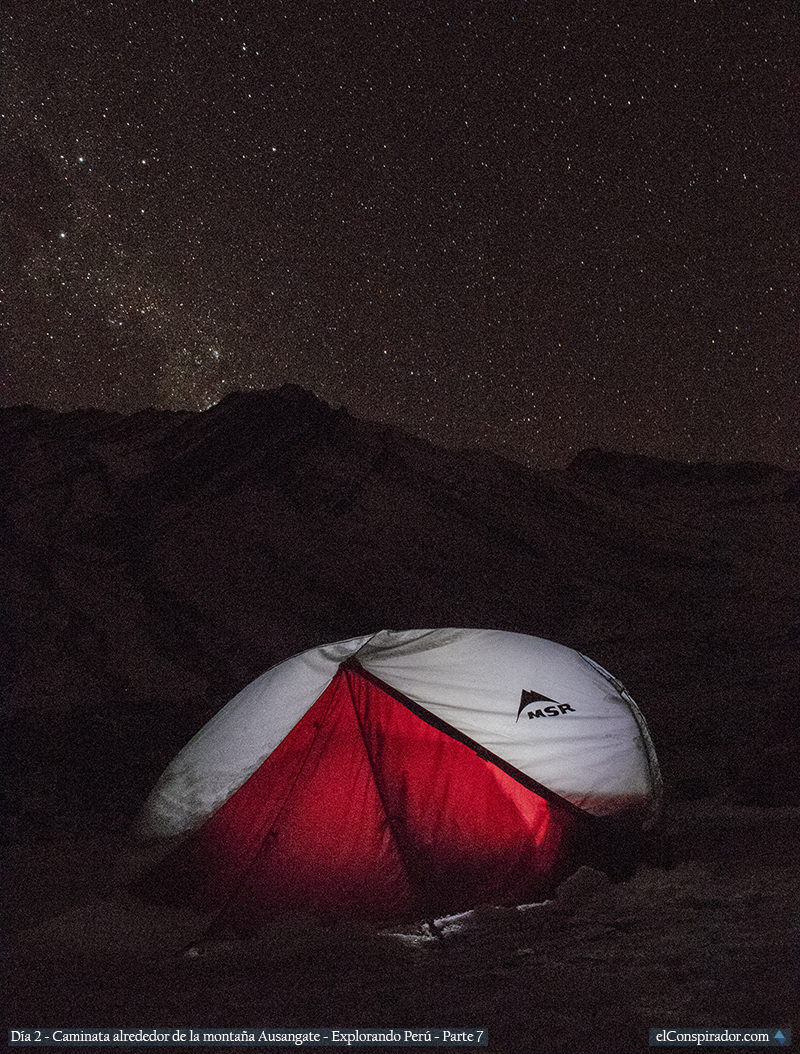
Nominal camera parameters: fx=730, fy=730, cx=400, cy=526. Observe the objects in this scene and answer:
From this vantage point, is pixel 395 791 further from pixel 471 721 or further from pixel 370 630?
pixel 370 630

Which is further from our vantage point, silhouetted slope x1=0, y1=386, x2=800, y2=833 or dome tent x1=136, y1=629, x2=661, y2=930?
silhouetted slope x1=0, y1=386, x2=800, y2=833

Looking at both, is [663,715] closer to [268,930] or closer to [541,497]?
[268,930]

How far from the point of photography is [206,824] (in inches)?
163

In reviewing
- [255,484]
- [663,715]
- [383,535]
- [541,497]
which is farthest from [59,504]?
[663,715]

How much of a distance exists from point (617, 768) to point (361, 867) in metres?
1.55

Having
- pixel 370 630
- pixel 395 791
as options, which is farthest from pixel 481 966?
pixel 370 630

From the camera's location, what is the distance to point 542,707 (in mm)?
4270
